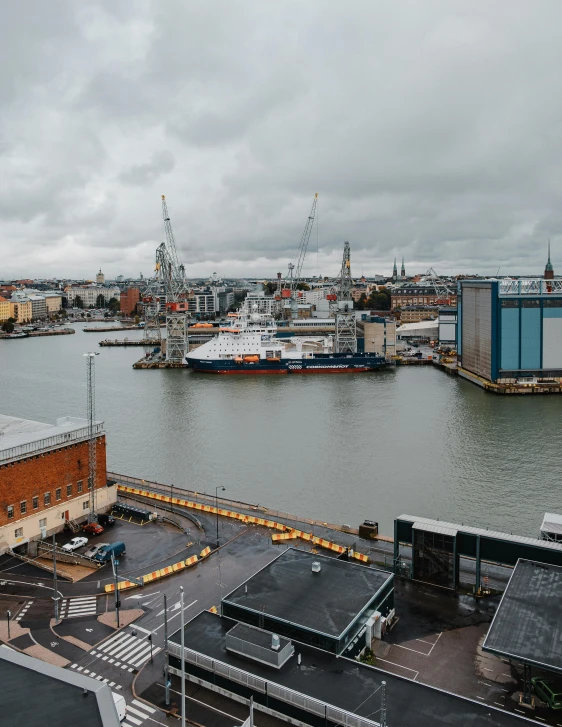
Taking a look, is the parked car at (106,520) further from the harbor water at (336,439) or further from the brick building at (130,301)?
the brick building at (130,301)

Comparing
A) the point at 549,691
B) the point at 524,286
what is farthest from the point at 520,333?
the point at 549,691

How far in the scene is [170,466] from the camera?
15516 millimetres

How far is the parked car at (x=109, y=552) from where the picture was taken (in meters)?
9.40

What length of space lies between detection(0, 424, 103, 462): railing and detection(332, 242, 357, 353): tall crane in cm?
2449

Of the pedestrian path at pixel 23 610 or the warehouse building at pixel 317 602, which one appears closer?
the warehouse building at pixel 317 602

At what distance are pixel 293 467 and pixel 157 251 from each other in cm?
2895

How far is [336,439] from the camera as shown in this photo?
17969 mm

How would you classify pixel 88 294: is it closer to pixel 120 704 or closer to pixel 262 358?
pixel 262 358

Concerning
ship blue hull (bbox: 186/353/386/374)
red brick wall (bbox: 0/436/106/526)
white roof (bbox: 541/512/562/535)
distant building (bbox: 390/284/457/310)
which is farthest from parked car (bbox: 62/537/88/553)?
distant building (bbox: 390/284/457/310)

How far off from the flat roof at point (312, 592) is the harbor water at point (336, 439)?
3.61 m

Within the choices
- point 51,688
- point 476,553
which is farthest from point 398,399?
point 51,688

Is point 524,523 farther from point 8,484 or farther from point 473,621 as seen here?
point 8,484

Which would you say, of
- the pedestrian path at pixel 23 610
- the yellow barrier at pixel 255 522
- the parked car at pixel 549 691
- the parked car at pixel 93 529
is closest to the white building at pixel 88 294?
the yellow barrier at pixel 255 522

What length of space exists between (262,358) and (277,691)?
27328 mm
